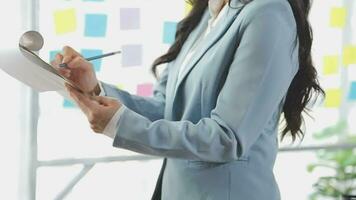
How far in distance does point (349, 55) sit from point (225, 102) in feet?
4.80

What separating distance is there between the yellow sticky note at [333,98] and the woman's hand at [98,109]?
1533 millimetres

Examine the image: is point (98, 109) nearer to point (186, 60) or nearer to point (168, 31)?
point (186, 60)

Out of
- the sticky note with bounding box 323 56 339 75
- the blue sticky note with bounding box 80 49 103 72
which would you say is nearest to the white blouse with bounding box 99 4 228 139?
the blue sticky note with bounding box 80 49 103 72

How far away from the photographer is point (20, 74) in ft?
3.41

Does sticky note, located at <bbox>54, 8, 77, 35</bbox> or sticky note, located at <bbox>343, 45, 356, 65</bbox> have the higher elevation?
sticky note, located at <bbox>54, 8, 77, 35</bbox>

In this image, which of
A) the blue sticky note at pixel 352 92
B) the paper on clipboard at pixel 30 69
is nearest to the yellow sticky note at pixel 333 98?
the blue sticky note at pixel 352 92

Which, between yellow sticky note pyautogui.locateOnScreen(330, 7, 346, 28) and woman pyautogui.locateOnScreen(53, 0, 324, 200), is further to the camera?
yellow sticky note pyautogui.locateOnScreen(330, 7, 346, 28)

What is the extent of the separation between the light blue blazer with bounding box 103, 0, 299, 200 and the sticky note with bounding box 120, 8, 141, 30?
774 mm

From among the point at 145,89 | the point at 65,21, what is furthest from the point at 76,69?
the point at 145,89

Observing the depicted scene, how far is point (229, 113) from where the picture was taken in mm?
952

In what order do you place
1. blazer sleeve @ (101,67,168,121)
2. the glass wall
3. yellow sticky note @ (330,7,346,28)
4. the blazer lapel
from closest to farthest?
the blazer lapel < blazer sleeve @ (101,67,168,121) < the glass wall < yellow sticky note @ (330,7,346,28)

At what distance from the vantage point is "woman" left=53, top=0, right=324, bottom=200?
36.8 inches

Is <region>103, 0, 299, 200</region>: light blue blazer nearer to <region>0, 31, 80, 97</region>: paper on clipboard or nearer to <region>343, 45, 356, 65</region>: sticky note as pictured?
<region>0, 31, 80, 97</region>: paper on clipboard

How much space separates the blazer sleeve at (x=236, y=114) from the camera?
0.93 meters
